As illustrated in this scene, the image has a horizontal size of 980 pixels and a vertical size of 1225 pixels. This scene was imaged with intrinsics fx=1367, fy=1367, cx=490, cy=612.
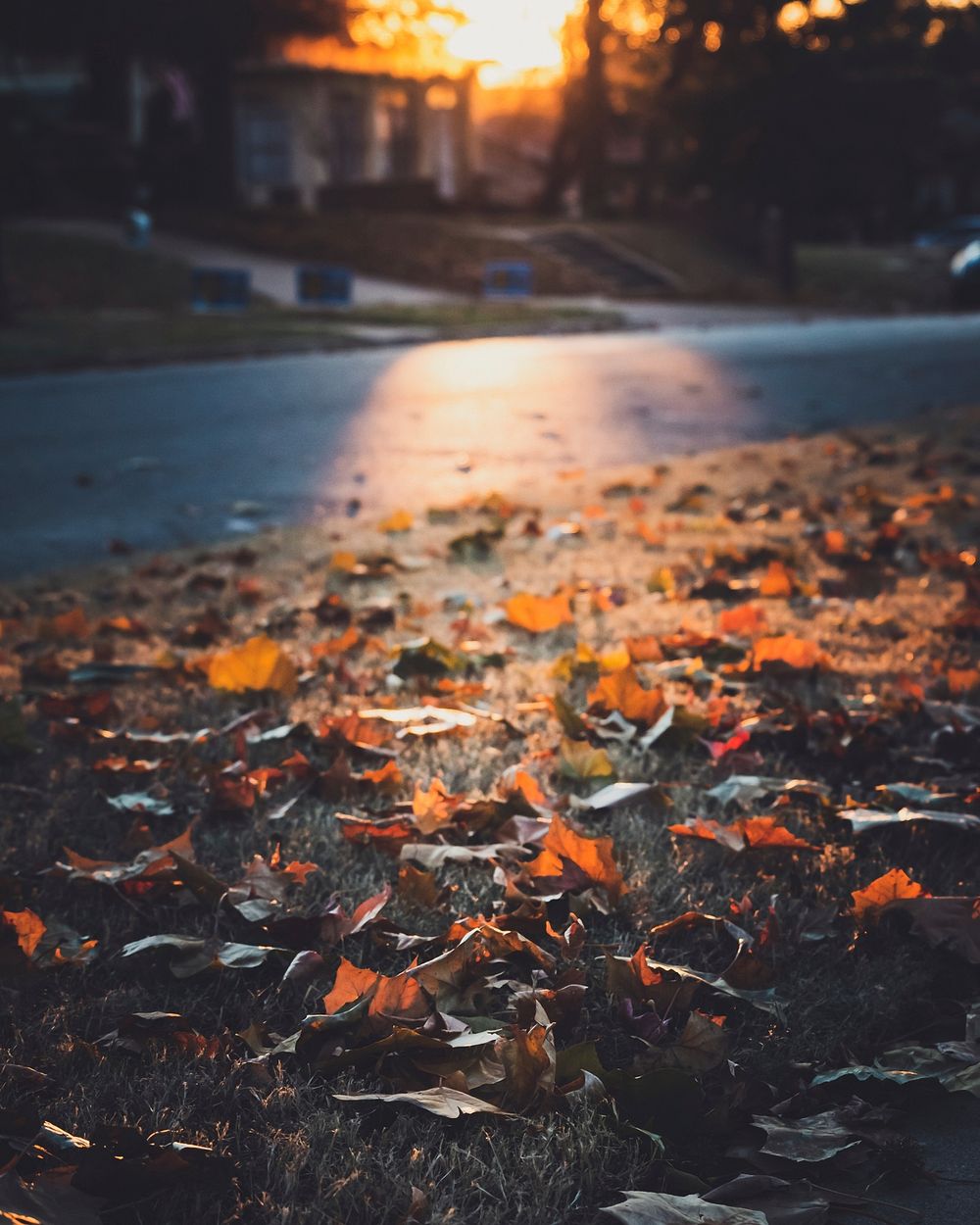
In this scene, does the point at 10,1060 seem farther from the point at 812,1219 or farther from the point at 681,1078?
the point at 812,1219

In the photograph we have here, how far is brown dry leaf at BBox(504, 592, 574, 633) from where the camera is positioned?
383 cm

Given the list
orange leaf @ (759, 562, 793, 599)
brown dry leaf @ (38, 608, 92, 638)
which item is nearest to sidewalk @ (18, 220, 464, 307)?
orange leaf @ (759, 562, 793, 599)

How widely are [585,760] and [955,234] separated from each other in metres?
37.4

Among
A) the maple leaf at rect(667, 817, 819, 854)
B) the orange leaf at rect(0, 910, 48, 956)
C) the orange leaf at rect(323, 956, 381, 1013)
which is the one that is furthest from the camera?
the maple leaf at rect(667, 817, 819, 854)

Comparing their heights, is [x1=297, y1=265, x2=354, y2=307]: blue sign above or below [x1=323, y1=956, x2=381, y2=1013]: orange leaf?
above

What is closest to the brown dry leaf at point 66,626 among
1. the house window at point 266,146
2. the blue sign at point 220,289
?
the blue sign at point 220,289

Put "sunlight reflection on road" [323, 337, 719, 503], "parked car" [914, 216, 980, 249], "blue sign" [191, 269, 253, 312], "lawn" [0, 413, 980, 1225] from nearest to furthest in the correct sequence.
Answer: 1. "lawn" [0, 413, 980, 1225]
2. "sunlight reflection on road" [323, 337, 719, 503]
3. "blue sign" [191, 269, 253, 312]
4. "parked car" [914, 216, 980, 249]

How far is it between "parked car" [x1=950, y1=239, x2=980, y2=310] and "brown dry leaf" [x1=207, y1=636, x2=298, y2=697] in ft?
80.0

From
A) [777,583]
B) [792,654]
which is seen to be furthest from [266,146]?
[792,654]

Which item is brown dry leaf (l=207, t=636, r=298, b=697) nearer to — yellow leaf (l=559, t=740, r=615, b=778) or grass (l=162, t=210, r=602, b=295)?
yellow leaf (l=559, t=740, r=615, b=778)

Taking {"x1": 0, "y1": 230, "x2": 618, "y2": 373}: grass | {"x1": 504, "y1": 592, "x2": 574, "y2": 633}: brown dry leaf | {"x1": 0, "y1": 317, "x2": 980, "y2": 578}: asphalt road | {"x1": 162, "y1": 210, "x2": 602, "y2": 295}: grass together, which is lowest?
{"x1": 0, "y1": 317, "x2": 980, "y2": 578}: asphalt road

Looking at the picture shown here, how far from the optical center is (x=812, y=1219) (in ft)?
5.17

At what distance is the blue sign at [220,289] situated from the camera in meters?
18.8

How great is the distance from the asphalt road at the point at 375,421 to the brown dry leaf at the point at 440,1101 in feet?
12.9
